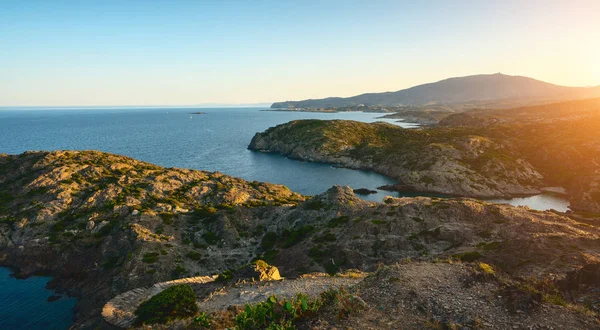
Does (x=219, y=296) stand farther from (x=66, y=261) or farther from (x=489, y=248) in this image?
(x=66, y=261)

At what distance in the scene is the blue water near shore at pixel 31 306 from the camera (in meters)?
41.9

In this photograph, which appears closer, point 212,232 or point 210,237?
point 210,237

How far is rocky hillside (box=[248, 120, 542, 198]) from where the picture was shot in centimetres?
11744

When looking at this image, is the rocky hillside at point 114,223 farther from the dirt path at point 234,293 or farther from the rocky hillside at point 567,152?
the rocky hillside at point 567,152

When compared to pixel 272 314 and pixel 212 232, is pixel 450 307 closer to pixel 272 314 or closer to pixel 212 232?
pixel 272 314

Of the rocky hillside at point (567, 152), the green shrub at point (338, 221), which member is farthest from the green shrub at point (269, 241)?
the rocky hillside at point (567, 152)

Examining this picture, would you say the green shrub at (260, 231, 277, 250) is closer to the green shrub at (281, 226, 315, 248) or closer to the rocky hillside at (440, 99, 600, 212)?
the green shrub at (281, 226, 315, 248)

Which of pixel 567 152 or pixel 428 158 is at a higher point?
pixel 567 152

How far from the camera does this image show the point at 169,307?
1019 inches

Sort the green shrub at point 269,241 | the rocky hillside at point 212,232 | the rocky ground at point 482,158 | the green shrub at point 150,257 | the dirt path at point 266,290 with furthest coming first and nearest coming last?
the rocky ground at point 482,158, the green shrub at point 269,241, the green shrub at point 150,257, the rocky hillside at point 212,232, the dirt path at point 266,290

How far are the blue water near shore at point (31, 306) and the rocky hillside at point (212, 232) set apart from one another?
223 centimetres

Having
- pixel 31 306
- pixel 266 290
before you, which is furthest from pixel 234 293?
pixel 31 306

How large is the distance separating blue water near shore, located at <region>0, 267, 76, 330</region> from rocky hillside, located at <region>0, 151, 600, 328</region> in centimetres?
223

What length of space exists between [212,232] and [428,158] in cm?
10616
